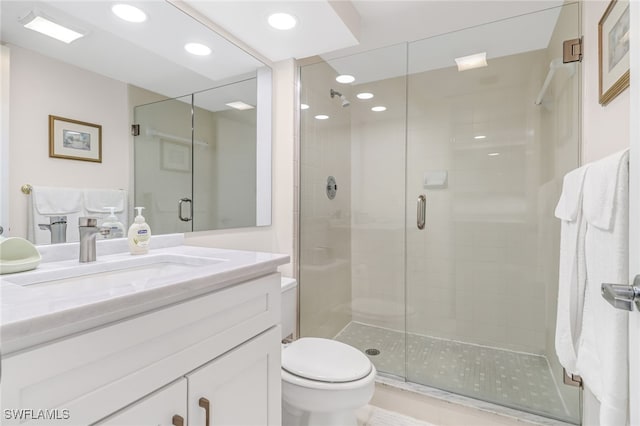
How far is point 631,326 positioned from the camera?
0.60 meters

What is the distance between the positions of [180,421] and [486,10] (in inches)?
94.4

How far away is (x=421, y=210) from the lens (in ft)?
7.97

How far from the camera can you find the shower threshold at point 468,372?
5.30 ft

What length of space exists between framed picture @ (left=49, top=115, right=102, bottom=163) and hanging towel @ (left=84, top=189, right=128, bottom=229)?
0.12 metres

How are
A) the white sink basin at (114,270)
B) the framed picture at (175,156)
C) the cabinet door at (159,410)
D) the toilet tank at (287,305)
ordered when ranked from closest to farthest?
the cabinet door at (159,410) < the white sink basin at (114,270) < the framed picture at (175,156) < the toilet tank at (287,305)

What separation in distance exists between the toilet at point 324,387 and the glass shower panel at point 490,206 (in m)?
0.74

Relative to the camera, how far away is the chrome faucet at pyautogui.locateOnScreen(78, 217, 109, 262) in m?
1.00

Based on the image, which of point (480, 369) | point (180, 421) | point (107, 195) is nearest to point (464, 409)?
point (480, 369)

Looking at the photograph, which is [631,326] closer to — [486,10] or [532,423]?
[532,423]

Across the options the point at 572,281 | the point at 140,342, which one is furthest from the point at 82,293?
the point at 572,281

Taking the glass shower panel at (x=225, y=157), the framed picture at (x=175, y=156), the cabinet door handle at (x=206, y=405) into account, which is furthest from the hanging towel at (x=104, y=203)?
the cabinet door handle at (x=206, y=405)

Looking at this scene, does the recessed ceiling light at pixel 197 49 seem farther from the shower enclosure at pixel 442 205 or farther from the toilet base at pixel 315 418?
the toilet base at pixel 315 418

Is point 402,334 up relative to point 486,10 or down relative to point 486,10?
down

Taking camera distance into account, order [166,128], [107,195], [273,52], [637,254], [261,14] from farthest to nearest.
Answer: [273,52] < [261,14] < [166,128] < [107,195] < [637,254]
